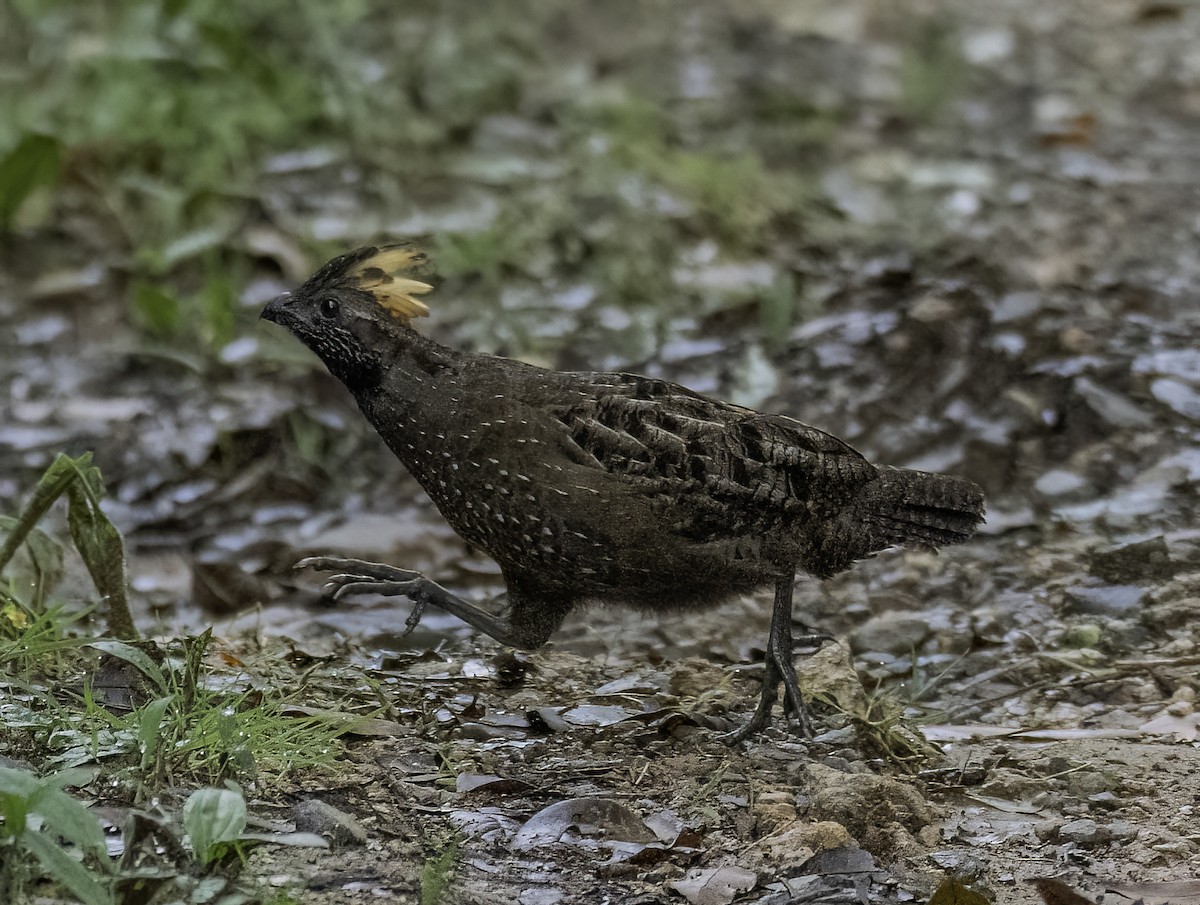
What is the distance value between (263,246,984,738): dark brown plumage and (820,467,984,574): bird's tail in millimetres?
15

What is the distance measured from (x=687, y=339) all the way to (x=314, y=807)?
3.97 m

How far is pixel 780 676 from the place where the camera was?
4.08 metres

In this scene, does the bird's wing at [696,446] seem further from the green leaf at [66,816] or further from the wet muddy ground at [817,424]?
the green leaf at [66,816]

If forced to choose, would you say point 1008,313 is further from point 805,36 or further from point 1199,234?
point 805,36

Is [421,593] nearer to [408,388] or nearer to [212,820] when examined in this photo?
[408,388]

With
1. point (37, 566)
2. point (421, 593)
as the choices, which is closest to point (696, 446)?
point (421, 593)

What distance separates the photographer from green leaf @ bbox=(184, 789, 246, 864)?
9.40 ft

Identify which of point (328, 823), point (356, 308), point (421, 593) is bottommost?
point (421, 593)

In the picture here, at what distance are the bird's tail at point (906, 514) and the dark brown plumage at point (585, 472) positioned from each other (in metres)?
0.01

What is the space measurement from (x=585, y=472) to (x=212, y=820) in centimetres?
145

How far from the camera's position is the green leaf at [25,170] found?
23.6 feet

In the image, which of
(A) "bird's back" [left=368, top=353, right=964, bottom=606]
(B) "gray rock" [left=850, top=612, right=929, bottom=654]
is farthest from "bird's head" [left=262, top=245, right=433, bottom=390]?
(B) "gray rock" [left=850, top=612, right=929, bottom=654]

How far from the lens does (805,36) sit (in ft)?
32.3

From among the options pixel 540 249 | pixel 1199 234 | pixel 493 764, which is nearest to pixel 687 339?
pixel 540 249
